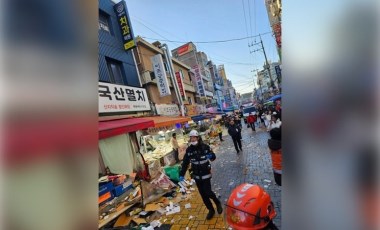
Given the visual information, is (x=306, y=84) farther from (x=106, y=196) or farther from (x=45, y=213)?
(x=106, y=196)

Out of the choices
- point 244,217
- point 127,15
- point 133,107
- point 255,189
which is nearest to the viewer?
point 244,217

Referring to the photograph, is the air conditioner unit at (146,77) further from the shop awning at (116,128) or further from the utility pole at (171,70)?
the shop awning at (116,128)

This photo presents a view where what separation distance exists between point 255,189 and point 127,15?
14.6m

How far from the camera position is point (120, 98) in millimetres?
11172

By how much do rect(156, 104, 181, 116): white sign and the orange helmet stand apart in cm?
1525

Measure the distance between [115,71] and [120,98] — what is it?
4.54 m

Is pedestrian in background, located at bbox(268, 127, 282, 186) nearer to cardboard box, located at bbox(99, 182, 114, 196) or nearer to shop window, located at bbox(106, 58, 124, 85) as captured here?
cardboard box, located at bbox(99, 182, 114, 196)

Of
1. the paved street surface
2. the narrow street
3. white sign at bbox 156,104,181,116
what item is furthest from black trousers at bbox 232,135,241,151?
white sign at bbox 156,104,181,116

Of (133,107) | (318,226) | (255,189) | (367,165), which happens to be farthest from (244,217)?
(133,107)

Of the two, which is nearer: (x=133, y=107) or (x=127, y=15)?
(x=133, y=107)

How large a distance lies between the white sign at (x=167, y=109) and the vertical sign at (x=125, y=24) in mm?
5076

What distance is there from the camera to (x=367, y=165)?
29.8 inches

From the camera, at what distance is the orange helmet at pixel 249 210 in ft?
8.61

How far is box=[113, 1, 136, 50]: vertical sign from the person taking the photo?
14570 mm
